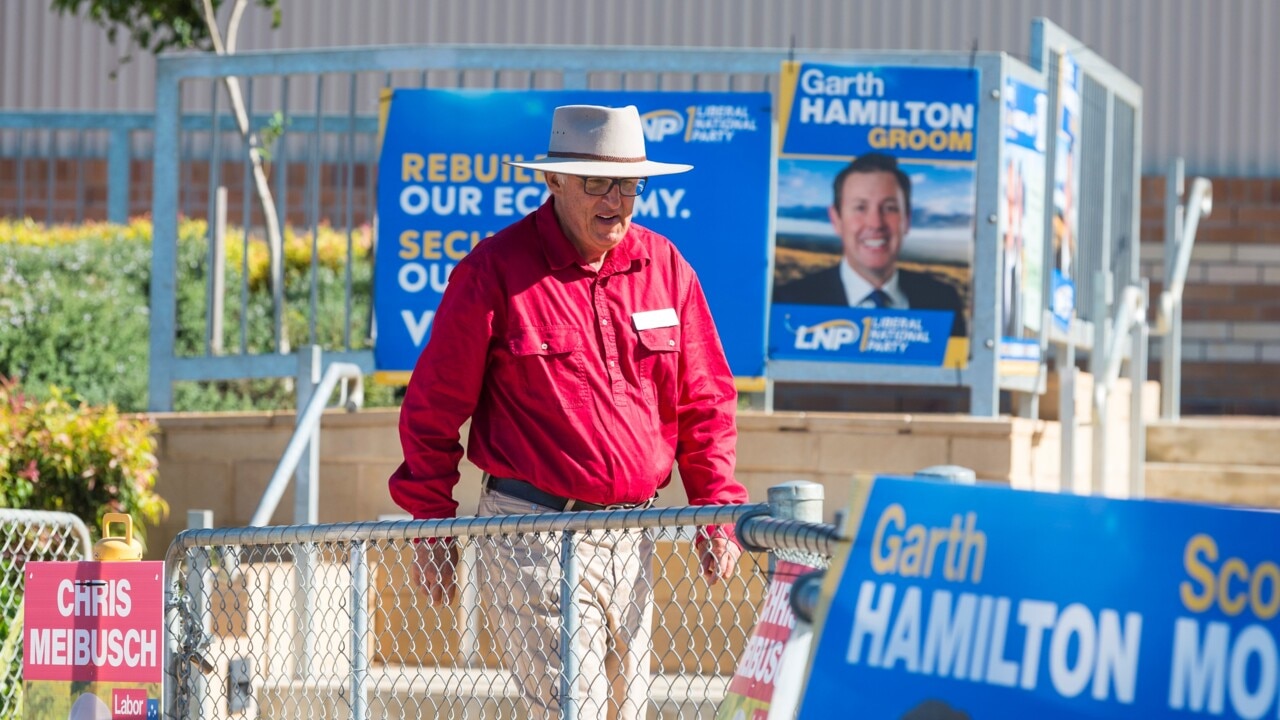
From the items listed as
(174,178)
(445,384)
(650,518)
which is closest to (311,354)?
(174,178)

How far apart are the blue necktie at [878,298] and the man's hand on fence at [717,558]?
292cm

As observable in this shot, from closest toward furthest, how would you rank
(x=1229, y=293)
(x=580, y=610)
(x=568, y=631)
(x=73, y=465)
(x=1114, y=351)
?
(x=568, y=631)
(x=580, y=610)
(x=73, y=465)
(x=1114, y=351)
(x=1229, y=293)

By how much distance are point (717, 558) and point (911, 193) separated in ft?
10.3

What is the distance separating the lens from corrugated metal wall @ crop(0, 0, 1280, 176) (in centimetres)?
1109

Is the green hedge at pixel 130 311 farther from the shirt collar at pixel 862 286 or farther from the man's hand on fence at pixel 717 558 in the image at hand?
the man's hand on fence at pixel 717 558

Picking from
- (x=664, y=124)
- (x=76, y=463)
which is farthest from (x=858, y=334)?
(x=76, y=463)

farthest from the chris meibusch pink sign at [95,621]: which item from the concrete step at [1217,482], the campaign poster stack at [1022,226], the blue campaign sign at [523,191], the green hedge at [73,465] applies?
the concrete step at [1217,482]

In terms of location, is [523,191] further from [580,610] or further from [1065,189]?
[580,610]

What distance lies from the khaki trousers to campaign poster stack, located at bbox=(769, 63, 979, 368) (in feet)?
9.77

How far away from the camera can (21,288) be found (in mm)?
8312

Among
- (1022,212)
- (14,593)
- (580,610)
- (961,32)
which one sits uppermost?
(961,32)

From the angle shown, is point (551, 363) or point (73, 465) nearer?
point (551, 363)

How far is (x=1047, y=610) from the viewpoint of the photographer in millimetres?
2320

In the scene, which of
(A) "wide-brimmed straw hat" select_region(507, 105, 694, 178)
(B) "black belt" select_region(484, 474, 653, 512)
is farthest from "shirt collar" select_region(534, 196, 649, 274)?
(B) "black belt" select_region(484, 474, 653, 512)
